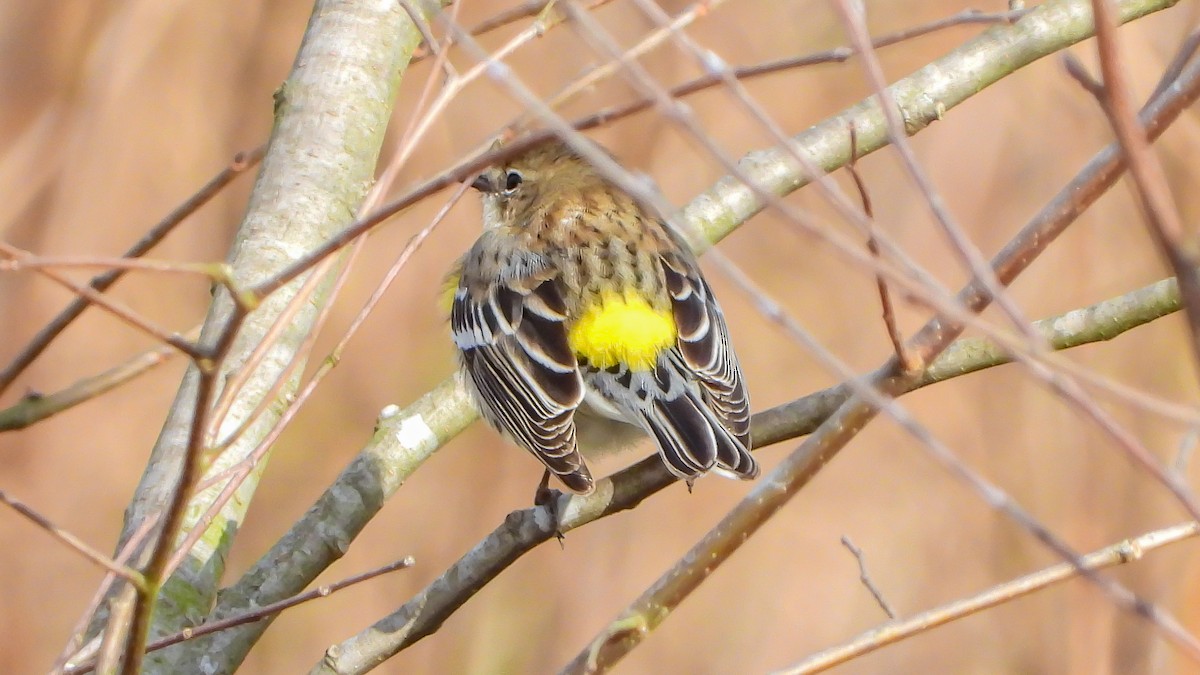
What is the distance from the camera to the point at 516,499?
6.32 metres

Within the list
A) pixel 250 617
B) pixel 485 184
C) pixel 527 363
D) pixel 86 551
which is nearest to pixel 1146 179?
pixel 86 551

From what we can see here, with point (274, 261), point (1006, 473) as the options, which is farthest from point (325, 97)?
point (1006, 473)

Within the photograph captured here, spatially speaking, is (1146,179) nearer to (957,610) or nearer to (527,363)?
(957,610)

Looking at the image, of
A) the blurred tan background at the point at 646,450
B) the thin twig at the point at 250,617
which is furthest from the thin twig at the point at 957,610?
the blurred tan background at the point at 646,450

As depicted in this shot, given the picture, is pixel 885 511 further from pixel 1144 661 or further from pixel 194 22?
pixel 194 22

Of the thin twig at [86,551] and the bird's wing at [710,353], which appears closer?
the thin twig at [86,551]

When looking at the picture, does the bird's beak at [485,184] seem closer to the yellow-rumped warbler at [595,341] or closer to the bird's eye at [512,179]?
the bird's eye at [512,179]

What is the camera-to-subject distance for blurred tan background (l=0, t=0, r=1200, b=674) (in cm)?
625

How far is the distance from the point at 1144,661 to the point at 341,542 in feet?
13.7

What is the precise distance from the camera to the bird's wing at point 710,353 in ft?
11.1

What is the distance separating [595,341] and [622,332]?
0.09 metres

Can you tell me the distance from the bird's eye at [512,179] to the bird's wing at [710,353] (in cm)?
82

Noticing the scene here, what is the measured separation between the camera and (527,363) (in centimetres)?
396

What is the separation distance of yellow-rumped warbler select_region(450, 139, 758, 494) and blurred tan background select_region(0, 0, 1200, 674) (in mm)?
1855
